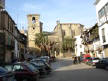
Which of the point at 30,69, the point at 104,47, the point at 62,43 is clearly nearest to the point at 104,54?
the point at 104,47

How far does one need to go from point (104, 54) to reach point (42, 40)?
130ft

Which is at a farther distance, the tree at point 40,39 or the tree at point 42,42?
the tree at point 40,39

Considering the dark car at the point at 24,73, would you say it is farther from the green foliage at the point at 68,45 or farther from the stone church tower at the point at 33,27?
the stone church tower at the point at 33,27

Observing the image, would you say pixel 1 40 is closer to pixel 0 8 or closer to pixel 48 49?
pixel 0 8

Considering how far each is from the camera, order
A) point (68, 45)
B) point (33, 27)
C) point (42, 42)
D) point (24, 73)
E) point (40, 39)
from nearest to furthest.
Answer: point (24, 73)
point (42, 42)
point (40, 39)
point (68, 45)
point (33, 27)

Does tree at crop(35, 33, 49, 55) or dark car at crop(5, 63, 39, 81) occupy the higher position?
tree at crop(35, 33, 49, 55)

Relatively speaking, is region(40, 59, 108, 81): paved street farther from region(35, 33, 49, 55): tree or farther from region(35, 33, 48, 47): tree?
region(35, 33, 48, 47): tree

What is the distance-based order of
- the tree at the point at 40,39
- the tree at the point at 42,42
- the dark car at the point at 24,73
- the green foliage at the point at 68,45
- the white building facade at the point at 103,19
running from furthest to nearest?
the green foliage at the point at 68,45 < the tree at the point at 40,39 < the tree at the point at 42,42 < the white building facade at the point at 103,19 < the dark car at the point at 24,73

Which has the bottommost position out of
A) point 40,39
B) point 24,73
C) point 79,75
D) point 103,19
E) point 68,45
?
point 79,75

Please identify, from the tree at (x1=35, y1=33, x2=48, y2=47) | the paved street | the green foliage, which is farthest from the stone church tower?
the paved street

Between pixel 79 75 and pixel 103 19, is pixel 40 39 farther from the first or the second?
pixel 79 75

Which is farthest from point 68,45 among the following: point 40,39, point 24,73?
point 24,73

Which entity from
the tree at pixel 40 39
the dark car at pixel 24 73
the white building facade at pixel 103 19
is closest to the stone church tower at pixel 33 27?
the tree at pixel 40 39

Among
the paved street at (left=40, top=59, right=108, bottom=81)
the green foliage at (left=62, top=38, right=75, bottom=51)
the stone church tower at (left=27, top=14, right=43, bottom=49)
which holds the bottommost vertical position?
the paved street at (left=40, top=59, right=108, bottom=81)
